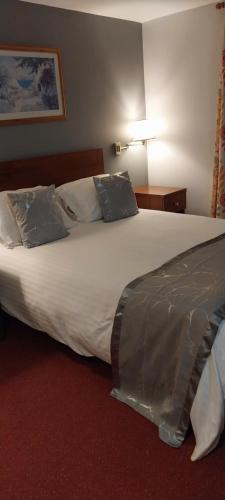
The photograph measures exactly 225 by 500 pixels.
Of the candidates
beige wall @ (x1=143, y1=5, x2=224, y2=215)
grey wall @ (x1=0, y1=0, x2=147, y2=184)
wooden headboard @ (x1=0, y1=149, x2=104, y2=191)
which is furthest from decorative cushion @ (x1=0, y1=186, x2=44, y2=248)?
beige wall @ (x1=143, y1=5, x2=224, y2=215)

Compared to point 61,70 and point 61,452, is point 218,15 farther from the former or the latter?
point 61,452

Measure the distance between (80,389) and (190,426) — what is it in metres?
0.64

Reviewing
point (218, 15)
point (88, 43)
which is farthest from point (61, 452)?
point (218, 15)

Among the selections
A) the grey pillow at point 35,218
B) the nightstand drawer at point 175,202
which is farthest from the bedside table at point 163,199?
the grey pillow at point 35,218

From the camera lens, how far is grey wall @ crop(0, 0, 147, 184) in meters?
2.98

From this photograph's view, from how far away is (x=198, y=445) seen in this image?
5.09 feet

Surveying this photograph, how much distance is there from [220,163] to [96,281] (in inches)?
84.2

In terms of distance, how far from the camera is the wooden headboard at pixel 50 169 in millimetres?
2961

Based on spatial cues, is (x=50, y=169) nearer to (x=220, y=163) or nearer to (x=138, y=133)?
(x=138, y=133)

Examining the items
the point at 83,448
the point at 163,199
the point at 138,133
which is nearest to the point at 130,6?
the point at 138,133

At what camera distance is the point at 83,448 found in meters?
1.69

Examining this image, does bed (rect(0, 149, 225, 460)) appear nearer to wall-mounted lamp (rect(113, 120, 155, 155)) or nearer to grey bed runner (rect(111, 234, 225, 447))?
grey bed runner (rect(111, 234, 225, 447))

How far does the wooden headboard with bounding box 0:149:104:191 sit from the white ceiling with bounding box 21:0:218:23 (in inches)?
45.3

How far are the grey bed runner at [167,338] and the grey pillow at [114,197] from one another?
1149 mm
